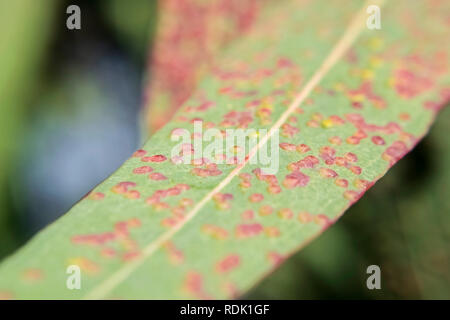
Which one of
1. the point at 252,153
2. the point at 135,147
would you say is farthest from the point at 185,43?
the point at 252,153

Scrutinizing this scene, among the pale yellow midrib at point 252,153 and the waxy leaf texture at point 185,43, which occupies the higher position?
the waxy leaf texture at point 185,43

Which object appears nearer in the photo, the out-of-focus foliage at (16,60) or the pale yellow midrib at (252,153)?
the pale yellow midrib at (252,153)

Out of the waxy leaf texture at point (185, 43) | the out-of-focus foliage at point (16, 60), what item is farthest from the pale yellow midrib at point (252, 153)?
the out-of-focus foliage at point (16, 60)

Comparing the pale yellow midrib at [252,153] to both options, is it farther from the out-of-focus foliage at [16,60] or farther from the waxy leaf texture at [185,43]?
the out-of-focus foliage at [16,60]

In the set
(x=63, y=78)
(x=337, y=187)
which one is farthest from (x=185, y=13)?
(x=337, y=187)

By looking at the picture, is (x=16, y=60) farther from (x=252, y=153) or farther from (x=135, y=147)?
(x=252, y=153)

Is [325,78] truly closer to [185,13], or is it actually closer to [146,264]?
[185,13]

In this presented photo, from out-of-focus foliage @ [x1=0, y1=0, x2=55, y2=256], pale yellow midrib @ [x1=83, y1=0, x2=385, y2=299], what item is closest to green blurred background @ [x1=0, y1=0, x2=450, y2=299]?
out-of-focus foliage @ [x1=0, y1=0, x2=55, y2=256]
